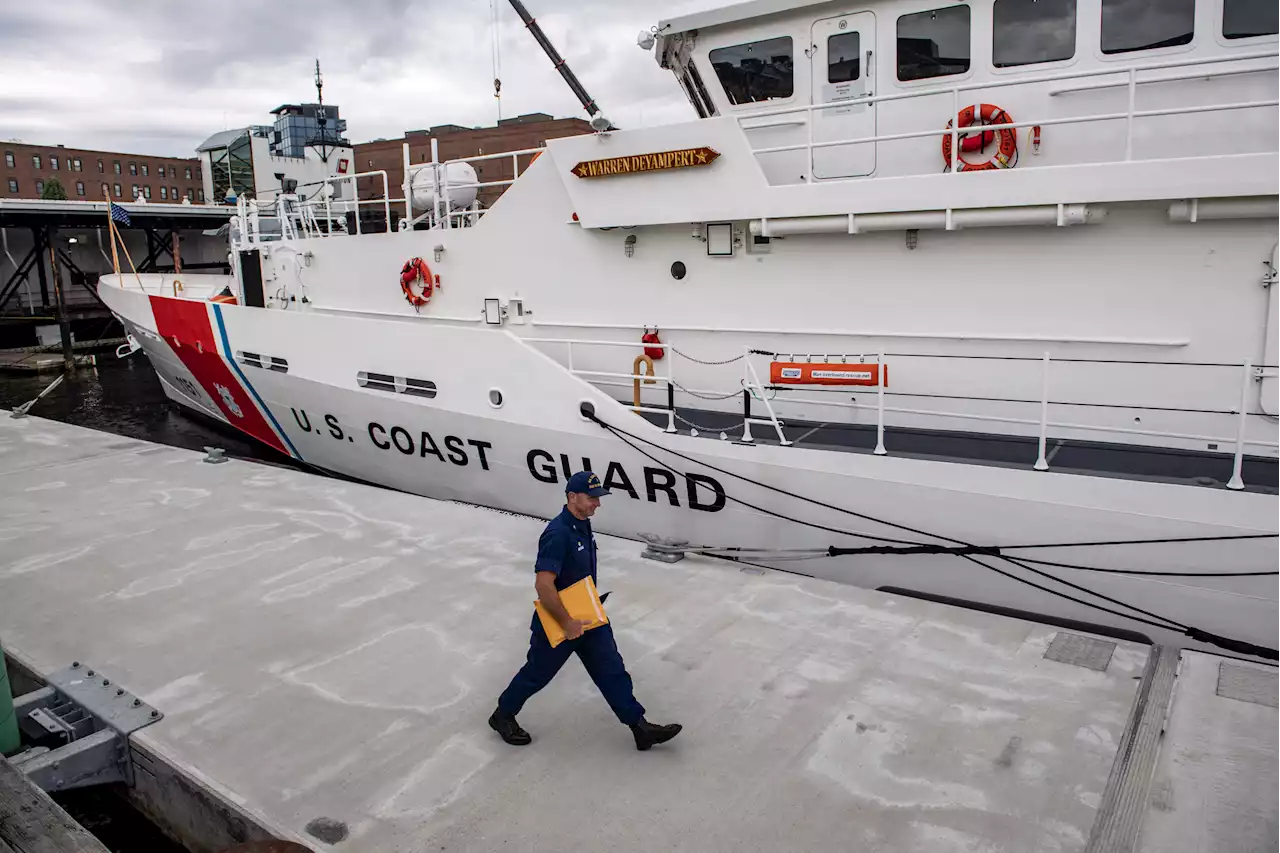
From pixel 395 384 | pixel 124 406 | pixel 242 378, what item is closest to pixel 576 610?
pixel 395 384

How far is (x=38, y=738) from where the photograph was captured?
13.1 ft

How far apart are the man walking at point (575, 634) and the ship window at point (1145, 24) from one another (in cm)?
534

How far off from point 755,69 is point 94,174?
73.4 metres

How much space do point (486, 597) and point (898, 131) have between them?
16.1ft

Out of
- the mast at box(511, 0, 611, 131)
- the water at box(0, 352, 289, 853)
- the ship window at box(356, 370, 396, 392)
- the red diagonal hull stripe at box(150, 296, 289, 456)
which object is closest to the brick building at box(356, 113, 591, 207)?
the water at box(0, 352, 289, 853)

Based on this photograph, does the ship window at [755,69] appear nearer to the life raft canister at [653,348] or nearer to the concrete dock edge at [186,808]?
the life raft canister at [653,348]

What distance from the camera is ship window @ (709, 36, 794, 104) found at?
732 centimetres

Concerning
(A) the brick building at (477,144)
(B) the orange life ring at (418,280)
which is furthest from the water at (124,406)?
(A) the brick building at (477,144)

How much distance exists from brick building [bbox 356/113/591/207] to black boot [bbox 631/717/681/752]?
2980cm

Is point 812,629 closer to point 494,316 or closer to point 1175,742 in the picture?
point 1175,742

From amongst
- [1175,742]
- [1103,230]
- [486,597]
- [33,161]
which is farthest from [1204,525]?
[33,161]

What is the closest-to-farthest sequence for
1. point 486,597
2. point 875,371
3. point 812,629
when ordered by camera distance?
1. point 812,629
2. point 486,597
3. point 875,371

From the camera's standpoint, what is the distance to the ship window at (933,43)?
666cm

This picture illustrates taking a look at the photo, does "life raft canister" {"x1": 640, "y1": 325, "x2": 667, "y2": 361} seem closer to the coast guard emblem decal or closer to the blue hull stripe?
the blue hull stripe
